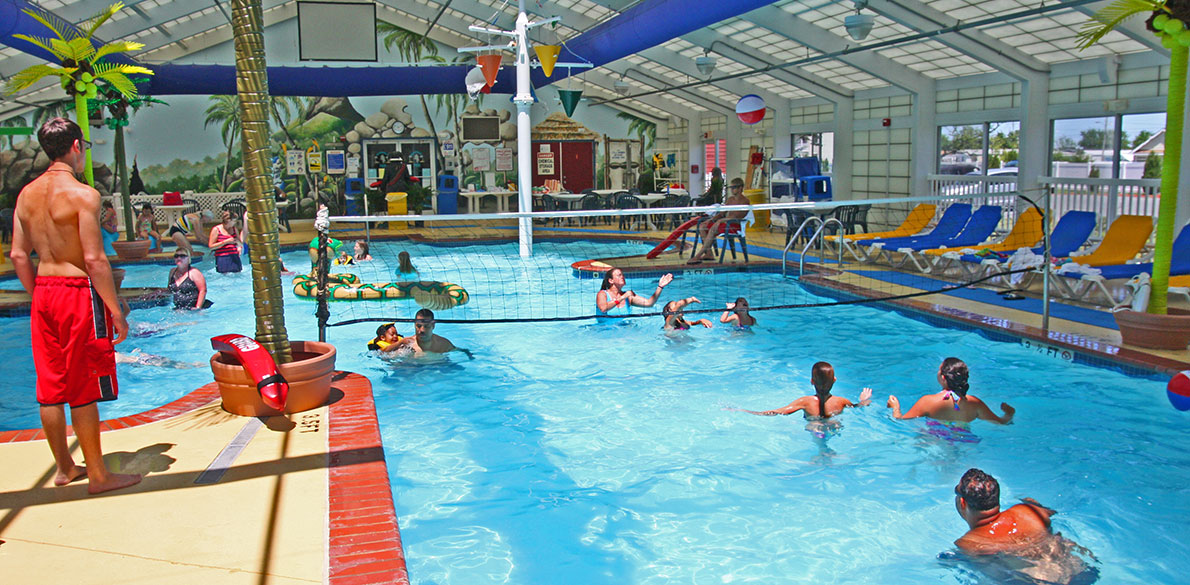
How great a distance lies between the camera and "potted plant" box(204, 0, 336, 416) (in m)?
4.69

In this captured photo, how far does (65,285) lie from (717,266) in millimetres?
9518

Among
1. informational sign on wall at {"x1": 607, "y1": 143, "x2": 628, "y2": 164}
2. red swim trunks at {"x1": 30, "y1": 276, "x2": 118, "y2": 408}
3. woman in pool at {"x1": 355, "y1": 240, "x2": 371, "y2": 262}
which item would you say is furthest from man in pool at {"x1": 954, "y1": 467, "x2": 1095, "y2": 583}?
informational sign on wall at {"x1": 607, "y1": 143, "x2": 628, "y2": 164}

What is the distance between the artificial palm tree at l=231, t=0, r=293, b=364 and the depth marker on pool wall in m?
0.51

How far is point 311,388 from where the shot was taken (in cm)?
481

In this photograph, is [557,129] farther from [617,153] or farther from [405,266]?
[405,266]

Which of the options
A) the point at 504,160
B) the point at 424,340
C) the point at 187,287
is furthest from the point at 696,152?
the point at 424,340

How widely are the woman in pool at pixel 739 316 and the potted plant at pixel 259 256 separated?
4.44m

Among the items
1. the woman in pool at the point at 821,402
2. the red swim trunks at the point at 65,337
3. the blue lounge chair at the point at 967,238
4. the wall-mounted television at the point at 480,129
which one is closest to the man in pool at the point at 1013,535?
the woman in pool at the point at 821,402

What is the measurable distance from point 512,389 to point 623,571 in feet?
10.2

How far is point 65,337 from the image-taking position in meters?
3.38

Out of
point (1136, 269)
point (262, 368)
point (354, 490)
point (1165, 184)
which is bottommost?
point (354, 490)

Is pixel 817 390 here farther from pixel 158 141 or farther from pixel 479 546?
pixel 158 141

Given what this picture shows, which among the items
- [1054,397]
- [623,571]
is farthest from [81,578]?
[1054,397]

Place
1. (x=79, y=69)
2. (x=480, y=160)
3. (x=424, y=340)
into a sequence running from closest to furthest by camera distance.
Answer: (x=424, y=340)
(x=79, y=69)
(x=480, y=160)
